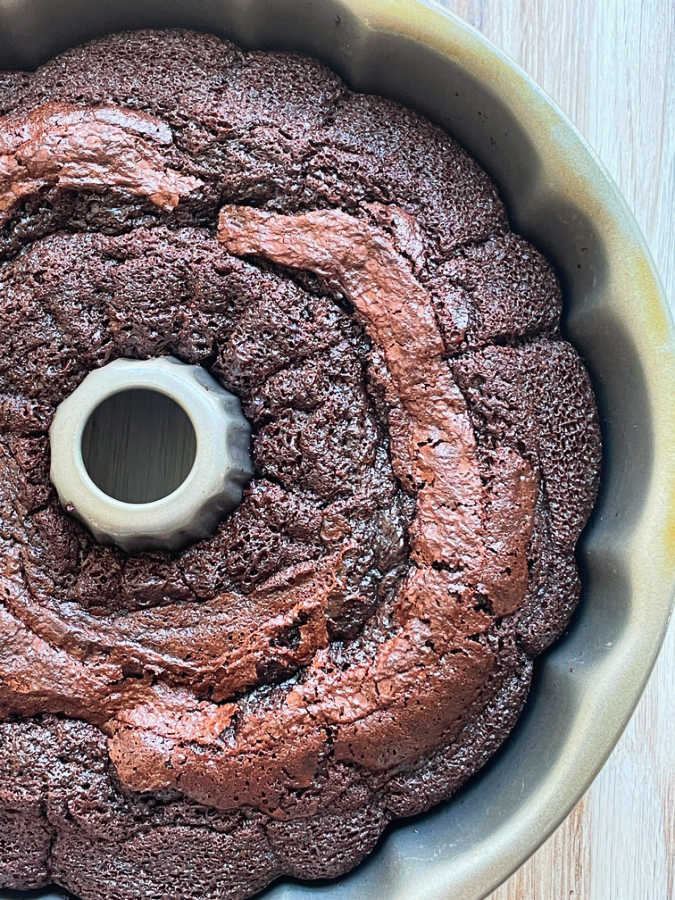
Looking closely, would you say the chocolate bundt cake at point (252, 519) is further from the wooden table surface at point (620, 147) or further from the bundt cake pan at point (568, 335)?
the wooden table surface at point (620, 147)

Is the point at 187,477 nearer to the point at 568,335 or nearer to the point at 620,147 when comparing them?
the point at 568,335

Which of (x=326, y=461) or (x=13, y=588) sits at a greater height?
(x=326, y=461)

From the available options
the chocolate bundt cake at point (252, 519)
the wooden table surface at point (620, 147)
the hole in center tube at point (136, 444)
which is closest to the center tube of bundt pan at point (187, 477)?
→ the chocolate bundt cake at point (252, 519)

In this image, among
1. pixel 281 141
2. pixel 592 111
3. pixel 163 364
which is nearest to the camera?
pixel 163 364

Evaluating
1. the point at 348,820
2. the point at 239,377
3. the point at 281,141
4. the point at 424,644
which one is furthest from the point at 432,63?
the point at 348,820

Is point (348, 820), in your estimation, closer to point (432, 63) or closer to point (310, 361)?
point (310, 361)

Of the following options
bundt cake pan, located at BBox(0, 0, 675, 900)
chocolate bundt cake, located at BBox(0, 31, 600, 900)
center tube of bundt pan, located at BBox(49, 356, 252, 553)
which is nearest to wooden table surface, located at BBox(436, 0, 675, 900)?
bundt cake pan, located at BBox(0, 0, 675, 900)

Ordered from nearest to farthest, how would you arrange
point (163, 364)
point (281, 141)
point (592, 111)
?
point (163, 364)
point (281, 141)
point (592, 111)

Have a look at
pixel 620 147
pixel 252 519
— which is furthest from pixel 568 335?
pixel 252 519
